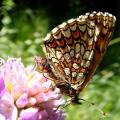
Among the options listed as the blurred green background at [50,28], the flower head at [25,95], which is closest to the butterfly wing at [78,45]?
the flower head at [25,95]

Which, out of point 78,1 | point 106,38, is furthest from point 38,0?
point 106,38

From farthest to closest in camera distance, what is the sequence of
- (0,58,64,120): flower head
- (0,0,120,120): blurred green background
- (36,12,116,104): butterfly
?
(0,0,120,120): blurred green background → (36,12,116,104): butterfly → (0,58,64,120): flower head

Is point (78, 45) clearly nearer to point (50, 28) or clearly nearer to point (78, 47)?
point (78, 47)

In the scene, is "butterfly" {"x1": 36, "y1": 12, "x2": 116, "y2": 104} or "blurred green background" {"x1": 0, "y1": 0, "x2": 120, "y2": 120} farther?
"blurred green background" {"x1": 0, "y1": 0, "x2": 120, "y2": 120}

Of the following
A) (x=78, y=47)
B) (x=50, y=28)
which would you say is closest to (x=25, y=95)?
(x=78, y=47)

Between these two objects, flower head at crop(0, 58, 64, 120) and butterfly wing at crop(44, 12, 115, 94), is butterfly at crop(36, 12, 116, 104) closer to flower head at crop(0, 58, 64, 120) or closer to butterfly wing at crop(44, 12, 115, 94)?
butterfly wing at crop(44, 12, 115, 94)

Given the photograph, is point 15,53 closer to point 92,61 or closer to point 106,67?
point 106,67

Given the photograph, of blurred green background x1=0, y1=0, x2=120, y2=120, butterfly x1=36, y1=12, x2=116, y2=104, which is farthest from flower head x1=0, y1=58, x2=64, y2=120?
blurred green background x1=0, y1=0, x2=120, y2=120
